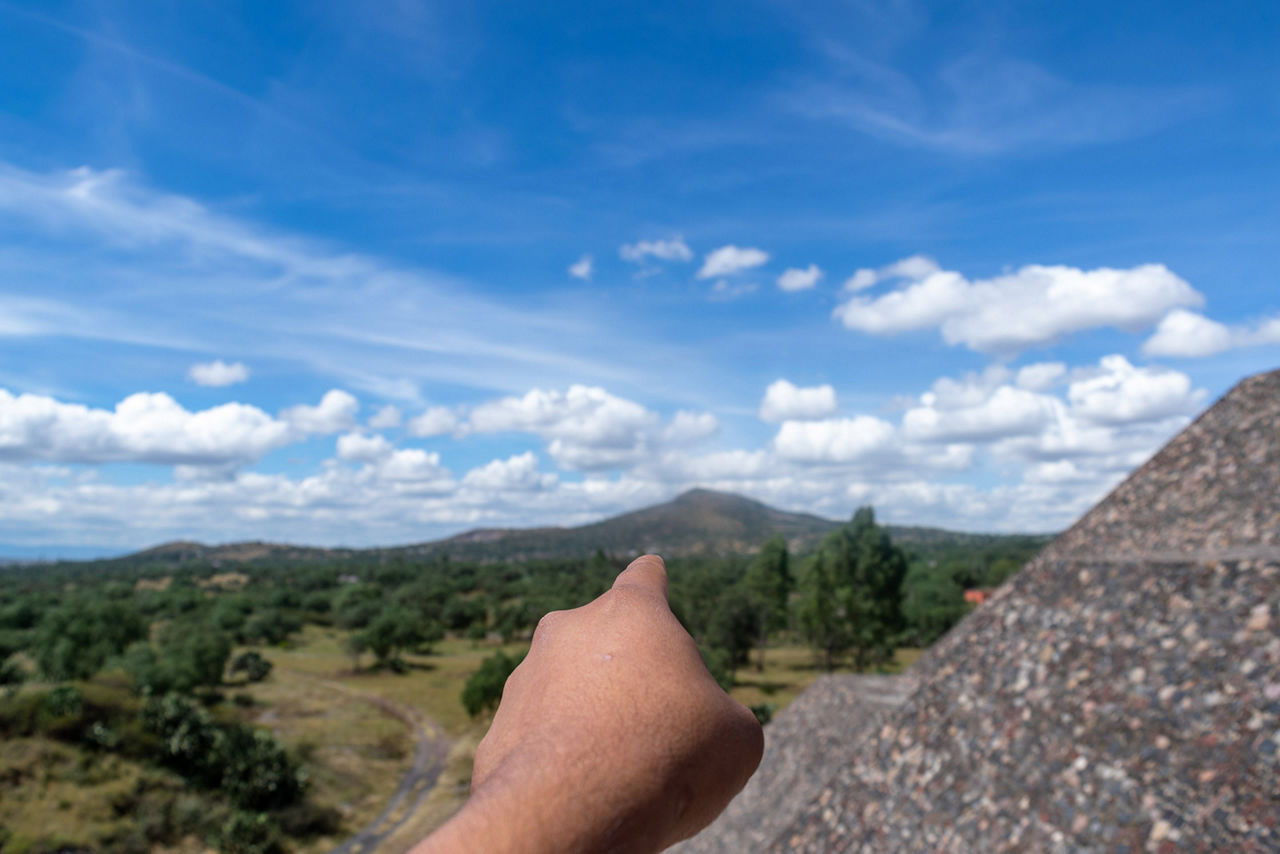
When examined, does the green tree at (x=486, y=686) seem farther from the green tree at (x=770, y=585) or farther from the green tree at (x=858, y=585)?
the green tree at (x=858, y=585)

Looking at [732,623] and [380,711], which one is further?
[380,711]

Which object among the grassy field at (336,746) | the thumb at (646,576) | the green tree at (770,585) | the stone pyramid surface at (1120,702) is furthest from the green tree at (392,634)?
the thumb at (646,576)

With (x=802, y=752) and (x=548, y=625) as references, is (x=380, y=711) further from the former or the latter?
(x=548, y=625)

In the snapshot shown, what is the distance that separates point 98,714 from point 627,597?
60.3m

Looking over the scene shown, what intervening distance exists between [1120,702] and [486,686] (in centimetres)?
5041

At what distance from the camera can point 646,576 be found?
5.11 feet

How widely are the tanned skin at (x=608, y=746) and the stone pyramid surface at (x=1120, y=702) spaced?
7164 millimetres

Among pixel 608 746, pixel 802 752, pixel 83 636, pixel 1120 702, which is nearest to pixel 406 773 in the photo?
pixel 83 636

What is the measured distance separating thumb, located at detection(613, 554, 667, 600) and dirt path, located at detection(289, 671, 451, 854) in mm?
46308

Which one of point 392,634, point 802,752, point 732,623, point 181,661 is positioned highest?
point 802,752

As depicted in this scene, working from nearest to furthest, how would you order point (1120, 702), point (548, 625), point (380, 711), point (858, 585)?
point (548, 625)
point (1120, 702)
point (858, 585)
point (380, 711)

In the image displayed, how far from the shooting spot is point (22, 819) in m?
37.6

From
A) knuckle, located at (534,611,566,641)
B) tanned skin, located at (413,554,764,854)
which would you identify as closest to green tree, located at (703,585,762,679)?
knuckle, located at (534,611,566,641)

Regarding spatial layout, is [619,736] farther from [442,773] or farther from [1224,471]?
[442,773]
